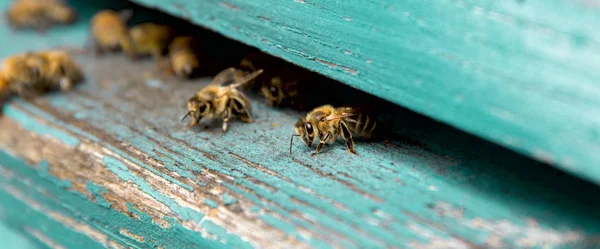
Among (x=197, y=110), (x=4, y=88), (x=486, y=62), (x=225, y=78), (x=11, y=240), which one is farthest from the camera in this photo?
(x=11, y=240)

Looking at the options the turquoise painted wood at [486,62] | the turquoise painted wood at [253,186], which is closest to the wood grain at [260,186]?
the turquoise painted wood at [253,186]

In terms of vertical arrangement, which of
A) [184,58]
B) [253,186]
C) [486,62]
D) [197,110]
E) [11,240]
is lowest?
[11,240]

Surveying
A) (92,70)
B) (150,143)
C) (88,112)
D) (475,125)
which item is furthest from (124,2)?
(475,125)

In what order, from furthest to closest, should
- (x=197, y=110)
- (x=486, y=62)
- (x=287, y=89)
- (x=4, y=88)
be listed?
(x=4, y=88) → (x=287, y=89) → (x=197, y=110) → (x=486, y=62)

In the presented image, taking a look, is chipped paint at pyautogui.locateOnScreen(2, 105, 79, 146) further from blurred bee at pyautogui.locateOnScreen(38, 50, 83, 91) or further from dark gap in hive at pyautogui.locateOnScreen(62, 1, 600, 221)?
dark gap in hive at pyautogui.locateOnScreen(62, 1, 600, 221)

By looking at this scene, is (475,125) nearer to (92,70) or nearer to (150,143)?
(150,143)

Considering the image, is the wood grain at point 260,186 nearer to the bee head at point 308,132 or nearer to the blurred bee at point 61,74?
the bee head at point 308,132

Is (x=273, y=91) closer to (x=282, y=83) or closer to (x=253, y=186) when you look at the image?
(x=282, y=83)

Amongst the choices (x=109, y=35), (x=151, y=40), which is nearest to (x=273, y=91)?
(x=151, y=40)
